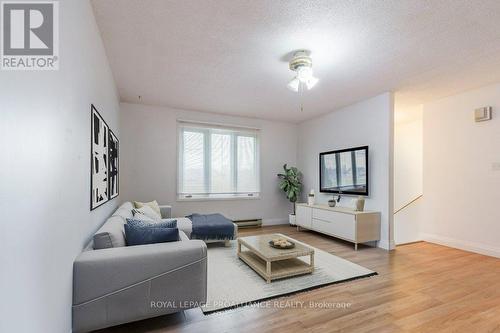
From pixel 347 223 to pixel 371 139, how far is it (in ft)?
5.03

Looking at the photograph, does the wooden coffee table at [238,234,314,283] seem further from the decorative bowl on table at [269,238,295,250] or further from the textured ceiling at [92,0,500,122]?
the textured ceiling at [92,0,500,122]

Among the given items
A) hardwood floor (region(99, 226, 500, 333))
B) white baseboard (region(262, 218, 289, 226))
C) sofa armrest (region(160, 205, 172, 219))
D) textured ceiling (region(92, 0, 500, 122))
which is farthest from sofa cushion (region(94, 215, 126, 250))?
white baseboard (region(262, 218, 289, 226))

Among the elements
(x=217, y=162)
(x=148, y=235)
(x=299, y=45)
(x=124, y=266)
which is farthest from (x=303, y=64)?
(x=217, y=162)

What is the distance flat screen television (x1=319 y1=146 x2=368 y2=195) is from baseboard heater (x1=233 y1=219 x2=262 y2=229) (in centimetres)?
164

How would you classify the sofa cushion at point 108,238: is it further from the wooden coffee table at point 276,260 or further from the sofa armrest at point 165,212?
the sofa armrest at point 165,212

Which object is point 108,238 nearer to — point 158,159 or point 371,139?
point 158,159

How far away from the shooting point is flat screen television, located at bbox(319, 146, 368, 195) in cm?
426

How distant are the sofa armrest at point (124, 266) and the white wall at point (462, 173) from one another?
Result: 431cm

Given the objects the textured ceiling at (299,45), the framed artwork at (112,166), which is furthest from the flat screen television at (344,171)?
the framed artwork at (112,166)

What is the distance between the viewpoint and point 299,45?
8.29 ft

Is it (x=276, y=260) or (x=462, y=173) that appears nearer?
(x=276, y=260)

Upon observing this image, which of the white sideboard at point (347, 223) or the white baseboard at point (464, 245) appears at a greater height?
the white sideboard at point (347, 223)

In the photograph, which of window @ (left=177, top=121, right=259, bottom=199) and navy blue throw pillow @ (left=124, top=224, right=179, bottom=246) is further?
window @ (left=177, top=121, right=259, bottom=199)

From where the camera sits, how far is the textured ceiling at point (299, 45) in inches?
78.7
